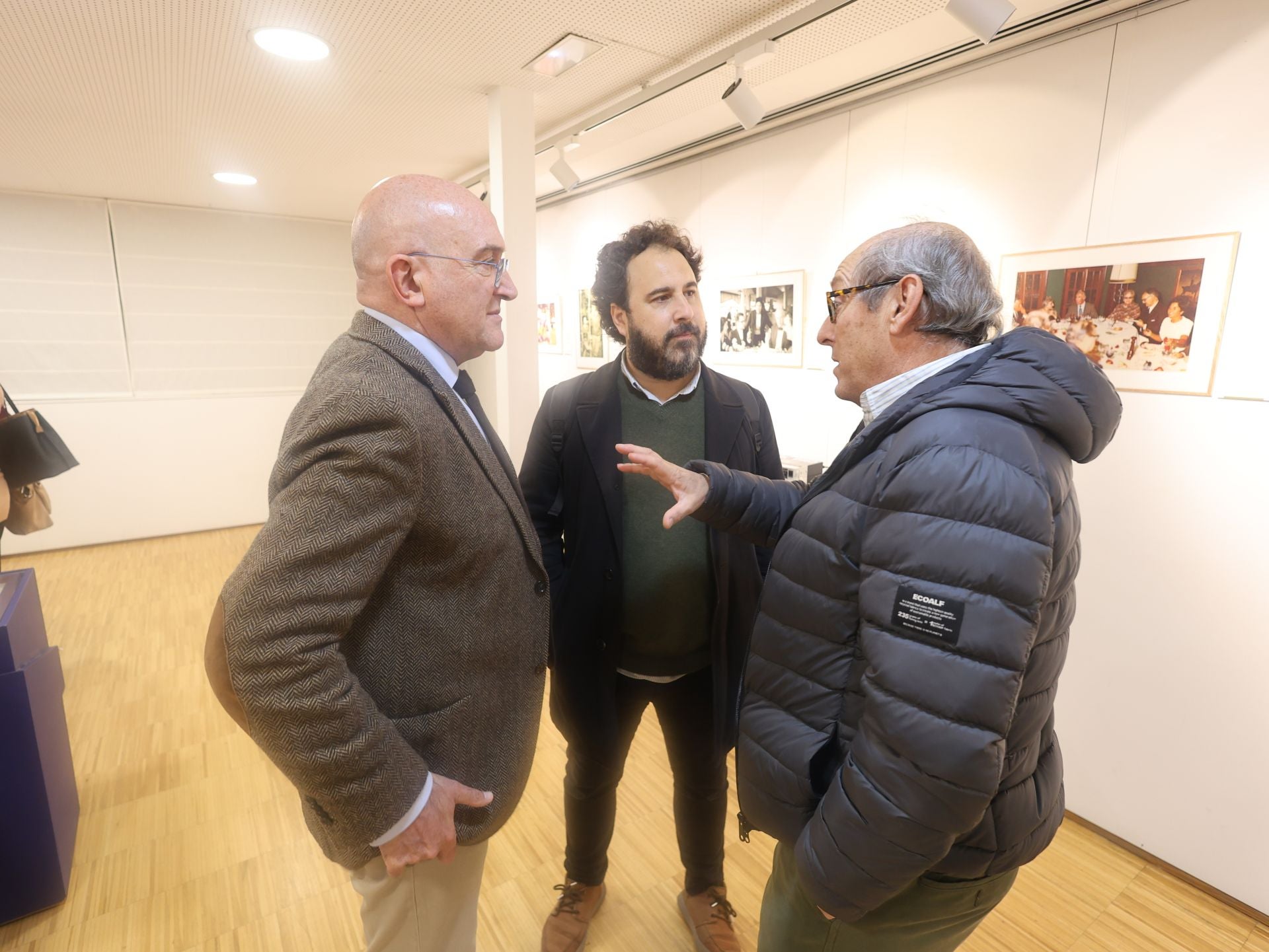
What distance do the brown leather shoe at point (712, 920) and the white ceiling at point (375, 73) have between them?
2890 millimetres

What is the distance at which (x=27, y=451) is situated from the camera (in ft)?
8.74

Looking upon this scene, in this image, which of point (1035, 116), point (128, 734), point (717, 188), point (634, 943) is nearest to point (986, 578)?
point (634, 943)

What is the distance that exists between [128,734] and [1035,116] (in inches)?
181

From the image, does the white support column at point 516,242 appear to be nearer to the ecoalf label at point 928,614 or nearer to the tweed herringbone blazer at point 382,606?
the tweed herringbone blazer at point 382,606

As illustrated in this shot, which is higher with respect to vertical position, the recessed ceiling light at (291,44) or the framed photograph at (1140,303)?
the recessed ceiling light at (291,44)

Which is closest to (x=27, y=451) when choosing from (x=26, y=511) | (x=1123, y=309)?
(x=26, y=511)

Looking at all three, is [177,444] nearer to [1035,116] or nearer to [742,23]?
[742,23]

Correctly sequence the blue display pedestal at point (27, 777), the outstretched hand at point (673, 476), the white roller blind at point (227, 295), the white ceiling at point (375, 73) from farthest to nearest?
the white roller blind at point (227, 295) → the white ceiling at point (375, 73) → the blue display pedestal at point (27, 777) → the outstretched hand at point (673, 476)

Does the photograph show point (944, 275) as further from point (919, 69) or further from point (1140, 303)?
point (919, 69)

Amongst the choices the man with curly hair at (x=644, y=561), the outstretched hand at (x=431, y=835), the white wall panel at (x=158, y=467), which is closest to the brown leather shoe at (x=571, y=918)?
the man with curly hair at (x=644, y=561)

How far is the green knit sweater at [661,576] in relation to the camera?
173 centimetres

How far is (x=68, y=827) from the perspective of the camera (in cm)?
228

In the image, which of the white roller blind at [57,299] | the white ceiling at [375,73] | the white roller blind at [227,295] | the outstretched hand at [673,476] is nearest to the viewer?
the outstretched hand at [673,476]

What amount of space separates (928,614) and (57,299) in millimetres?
6985
